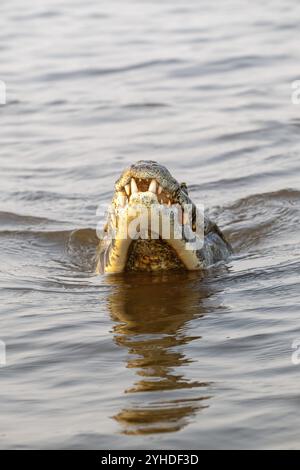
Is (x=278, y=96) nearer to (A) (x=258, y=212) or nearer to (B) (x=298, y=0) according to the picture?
(A) (x=258, y=212)

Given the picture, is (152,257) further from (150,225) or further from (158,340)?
(158,340)

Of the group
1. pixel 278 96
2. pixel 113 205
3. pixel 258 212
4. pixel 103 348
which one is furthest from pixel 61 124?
pixel 103 348

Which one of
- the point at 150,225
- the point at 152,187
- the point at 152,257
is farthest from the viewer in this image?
the point at 152,257

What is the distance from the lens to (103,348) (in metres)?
5.41

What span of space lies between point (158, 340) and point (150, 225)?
962 mm

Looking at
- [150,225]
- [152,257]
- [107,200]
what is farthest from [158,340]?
[107,200]

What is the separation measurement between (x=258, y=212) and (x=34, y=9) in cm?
1015

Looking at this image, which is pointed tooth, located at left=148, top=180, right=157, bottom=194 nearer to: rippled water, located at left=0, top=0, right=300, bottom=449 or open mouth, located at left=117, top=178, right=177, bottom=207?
open mouth, located at left=117, top=178, right=177, bottom=207

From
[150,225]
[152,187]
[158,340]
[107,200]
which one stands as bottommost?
[158,340]

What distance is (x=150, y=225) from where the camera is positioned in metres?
6.23

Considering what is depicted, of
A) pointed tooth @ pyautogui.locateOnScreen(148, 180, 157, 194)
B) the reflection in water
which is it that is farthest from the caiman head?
the reflection in water

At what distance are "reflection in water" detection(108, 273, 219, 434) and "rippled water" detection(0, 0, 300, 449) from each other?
1 cm

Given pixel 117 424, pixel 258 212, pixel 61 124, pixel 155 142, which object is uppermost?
pixel 61 124
